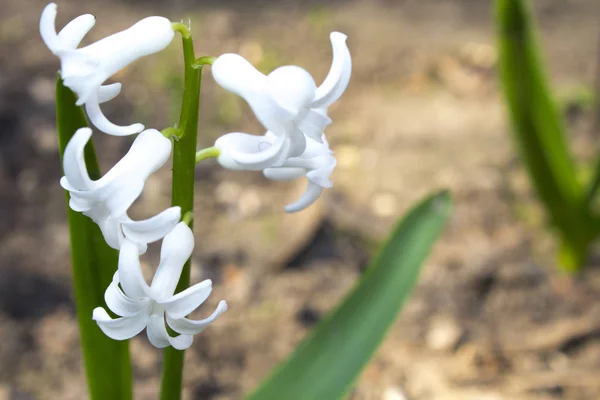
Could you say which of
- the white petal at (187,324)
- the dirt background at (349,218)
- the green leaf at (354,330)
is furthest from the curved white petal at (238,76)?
the dirt background at (349,218)

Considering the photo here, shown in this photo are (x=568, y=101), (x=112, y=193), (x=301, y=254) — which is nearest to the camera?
(x=112, y=193)

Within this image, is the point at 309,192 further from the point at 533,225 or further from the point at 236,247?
the point at 533,225

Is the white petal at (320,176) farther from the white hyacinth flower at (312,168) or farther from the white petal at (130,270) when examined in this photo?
the white petal at (130,270)

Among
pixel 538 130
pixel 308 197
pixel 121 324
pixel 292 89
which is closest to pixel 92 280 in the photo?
pixel 121 324

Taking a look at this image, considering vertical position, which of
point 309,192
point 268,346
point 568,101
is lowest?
point 268,346

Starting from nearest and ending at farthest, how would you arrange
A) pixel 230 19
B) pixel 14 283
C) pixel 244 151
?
pixel 244 151 < pixel 14 283 < pixel 230 19

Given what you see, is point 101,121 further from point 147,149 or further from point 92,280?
point 92,280

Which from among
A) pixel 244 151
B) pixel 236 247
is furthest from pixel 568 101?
pixel 244 151
